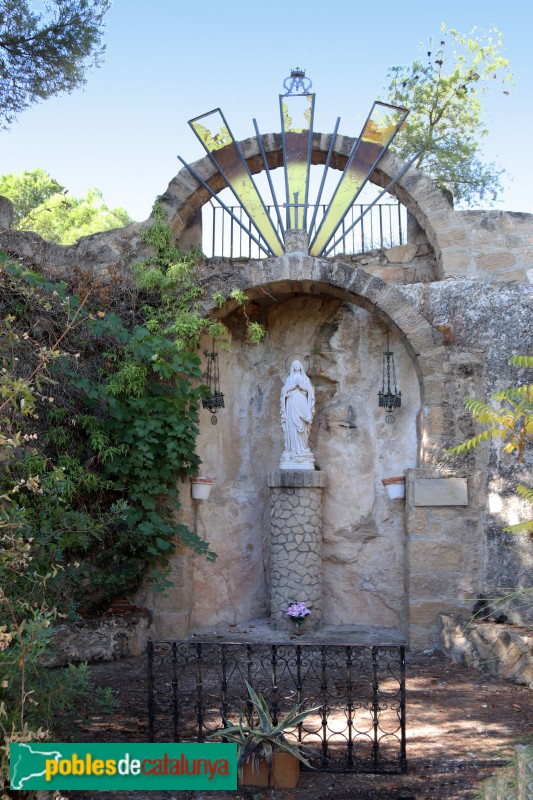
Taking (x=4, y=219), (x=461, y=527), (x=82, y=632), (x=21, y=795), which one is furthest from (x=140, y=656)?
(x=4, y=219)

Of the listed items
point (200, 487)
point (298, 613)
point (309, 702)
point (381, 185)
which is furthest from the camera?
point (381, 185)

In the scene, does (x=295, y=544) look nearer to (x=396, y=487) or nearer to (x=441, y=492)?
(x=396, y=487)

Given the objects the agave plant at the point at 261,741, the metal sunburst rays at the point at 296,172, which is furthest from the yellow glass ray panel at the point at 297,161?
the agave plant at the point at 261,741

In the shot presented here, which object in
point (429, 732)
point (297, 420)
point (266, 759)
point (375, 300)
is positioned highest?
point (375, 300)

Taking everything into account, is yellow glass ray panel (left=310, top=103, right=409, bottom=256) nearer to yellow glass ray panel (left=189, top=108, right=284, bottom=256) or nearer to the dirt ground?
yellow glass ray panel (left=189, top=108, right=284, bottom=256)

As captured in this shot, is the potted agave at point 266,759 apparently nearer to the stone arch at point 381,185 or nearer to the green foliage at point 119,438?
the green foliage at point 119,438

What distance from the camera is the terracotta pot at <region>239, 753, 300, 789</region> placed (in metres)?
4.16

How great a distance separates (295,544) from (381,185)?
3910 mm

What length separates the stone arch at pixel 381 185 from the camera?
868 centimetres

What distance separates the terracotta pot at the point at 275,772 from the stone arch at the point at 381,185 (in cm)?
560

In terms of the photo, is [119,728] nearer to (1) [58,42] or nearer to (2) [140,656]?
(2) [140,656]

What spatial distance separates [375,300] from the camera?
8.29 m

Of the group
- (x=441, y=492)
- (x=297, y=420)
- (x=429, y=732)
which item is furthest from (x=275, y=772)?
(x=297, y=420)

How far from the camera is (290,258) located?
8.41m
